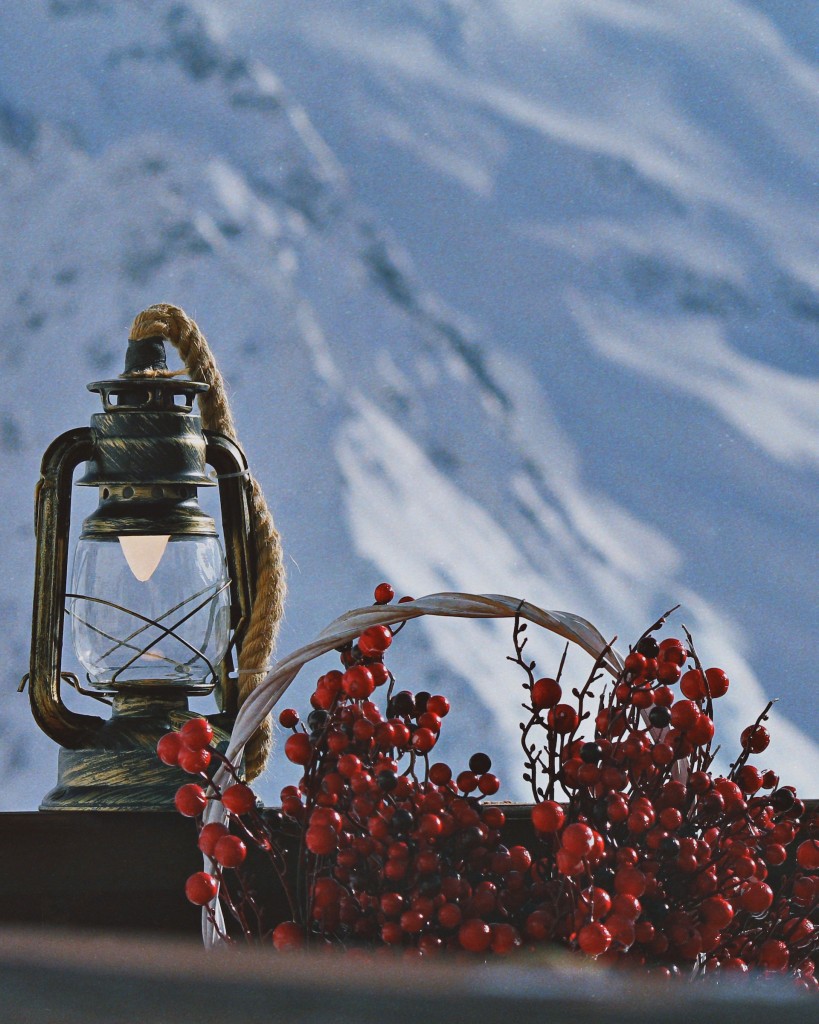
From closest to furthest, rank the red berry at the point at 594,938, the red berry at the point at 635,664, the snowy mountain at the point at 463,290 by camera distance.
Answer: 1. the red berry at the point at 594,938
2. the red berry at the point at 635,664
3. the snowy mountain at the point at 463,290

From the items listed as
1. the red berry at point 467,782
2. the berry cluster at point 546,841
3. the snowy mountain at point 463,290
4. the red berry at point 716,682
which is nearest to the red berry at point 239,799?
the berry cluster at point 546,841

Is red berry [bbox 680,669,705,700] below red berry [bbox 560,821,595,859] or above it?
above

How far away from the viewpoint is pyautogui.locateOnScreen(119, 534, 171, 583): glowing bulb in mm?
686

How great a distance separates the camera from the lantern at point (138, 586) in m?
0.65

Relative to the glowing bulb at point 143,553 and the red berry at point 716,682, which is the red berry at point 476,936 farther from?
the glowing bulb at point 143,553

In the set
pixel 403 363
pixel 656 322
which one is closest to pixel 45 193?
pixel 403 363

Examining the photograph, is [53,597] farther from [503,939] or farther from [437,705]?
[503,939]

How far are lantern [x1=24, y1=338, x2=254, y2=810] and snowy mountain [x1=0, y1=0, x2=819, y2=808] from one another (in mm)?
761

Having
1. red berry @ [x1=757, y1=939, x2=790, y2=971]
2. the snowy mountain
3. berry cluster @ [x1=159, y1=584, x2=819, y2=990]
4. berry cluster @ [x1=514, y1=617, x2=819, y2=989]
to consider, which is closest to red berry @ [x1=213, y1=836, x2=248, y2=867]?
berry cluster @ [x1=159, y1=584, x2=819, y2=990]

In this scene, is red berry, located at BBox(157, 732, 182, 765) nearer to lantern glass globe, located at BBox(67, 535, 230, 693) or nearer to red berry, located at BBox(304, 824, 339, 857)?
red berry, located at BBox(304, 824, 339, 857)

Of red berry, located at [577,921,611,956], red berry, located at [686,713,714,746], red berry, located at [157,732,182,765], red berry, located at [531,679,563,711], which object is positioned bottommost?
red berry, located at [577,921,611,956]

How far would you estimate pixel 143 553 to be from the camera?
689mm

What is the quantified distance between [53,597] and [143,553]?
6 cm

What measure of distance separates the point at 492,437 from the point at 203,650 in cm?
91
